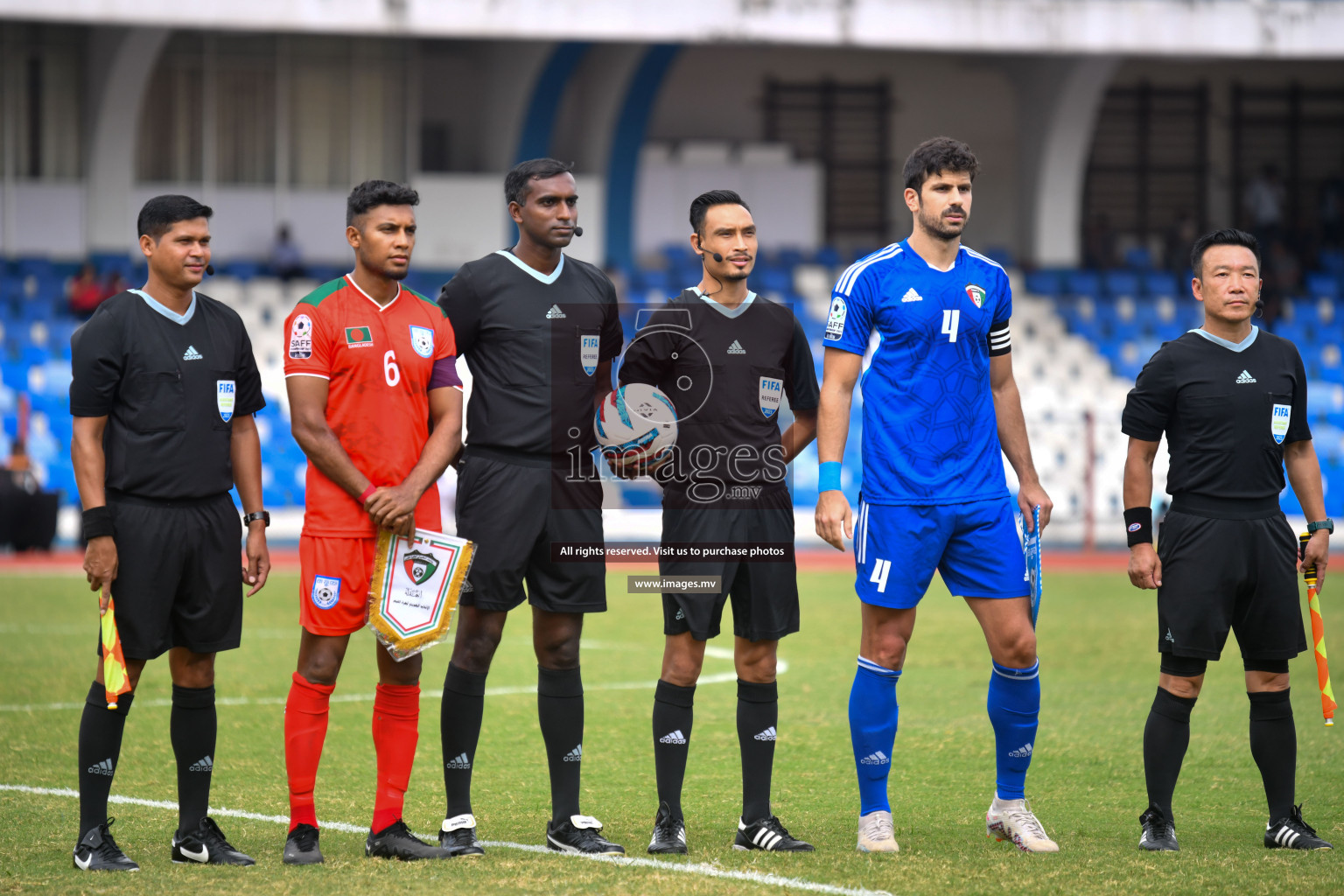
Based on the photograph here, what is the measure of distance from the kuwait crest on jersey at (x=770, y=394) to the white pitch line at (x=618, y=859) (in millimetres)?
1616

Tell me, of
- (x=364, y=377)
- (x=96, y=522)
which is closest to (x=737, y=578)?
(x=364, y=377)

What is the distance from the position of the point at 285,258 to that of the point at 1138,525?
56.5 feet

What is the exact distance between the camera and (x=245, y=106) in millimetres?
21984

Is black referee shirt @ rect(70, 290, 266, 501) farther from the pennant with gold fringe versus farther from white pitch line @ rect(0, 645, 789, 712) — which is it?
white pitch line @ rect(0, 645, 789, 712)

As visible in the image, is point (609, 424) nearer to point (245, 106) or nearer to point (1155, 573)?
point (1155, 573)

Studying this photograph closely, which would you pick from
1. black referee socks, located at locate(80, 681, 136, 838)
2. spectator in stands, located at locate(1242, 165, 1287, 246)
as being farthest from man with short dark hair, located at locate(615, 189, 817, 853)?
spectator in stands, located at locate(1242, 165, 1287, 246)

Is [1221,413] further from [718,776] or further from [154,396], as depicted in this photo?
[154,396]

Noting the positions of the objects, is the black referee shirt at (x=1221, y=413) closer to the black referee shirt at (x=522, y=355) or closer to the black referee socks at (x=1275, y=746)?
the black referee socks at (x=1275, y=746)

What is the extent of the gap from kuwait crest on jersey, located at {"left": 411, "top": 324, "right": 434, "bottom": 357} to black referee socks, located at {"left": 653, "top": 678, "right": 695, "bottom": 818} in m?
1.43

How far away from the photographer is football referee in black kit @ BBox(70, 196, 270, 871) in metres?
5.08

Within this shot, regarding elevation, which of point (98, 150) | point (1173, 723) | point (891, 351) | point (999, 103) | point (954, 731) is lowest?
point (954, 731)

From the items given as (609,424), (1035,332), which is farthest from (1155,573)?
(1035,332)

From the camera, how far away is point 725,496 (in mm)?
5406

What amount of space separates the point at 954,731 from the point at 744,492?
2850 mm
